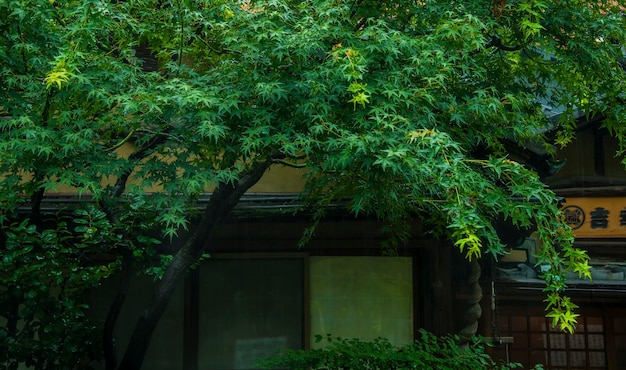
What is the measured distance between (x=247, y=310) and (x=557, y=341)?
6028mm

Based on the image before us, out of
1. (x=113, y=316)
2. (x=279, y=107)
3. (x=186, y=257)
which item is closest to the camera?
(x=279, y=107)

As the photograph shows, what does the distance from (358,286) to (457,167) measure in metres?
5.19

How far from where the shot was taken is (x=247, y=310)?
11281 millimetres

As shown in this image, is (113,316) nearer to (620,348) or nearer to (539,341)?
(539,341)

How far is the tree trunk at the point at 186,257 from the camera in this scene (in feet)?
26.6

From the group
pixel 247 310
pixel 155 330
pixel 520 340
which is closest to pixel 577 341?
pixel 520 340

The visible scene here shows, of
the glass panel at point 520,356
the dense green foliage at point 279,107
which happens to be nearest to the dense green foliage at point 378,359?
the dense green foliage at point 279,107

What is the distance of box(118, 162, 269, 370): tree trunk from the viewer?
810cm

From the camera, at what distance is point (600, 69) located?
27.8 ft

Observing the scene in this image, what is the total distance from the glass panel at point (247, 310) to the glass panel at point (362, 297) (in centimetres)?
30

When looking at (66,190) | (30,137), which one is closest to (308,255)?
(66,190)

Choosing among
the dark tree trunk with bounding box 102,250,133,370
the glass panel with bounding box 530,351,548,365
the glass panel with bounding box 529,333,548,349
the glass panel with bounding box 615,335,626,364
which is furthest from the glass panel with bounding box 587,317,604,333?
the dark tree trunk with bounding box 102,250,133,370

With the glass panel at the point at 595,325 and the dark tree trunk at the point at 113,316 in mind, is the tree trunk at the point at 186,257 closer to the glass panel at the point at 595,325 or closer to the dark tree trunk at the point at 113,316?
the dark tree trunk at the point at 113,316

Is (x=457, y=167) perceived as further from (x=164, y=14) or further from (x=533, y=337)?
(x=533, y=337)
